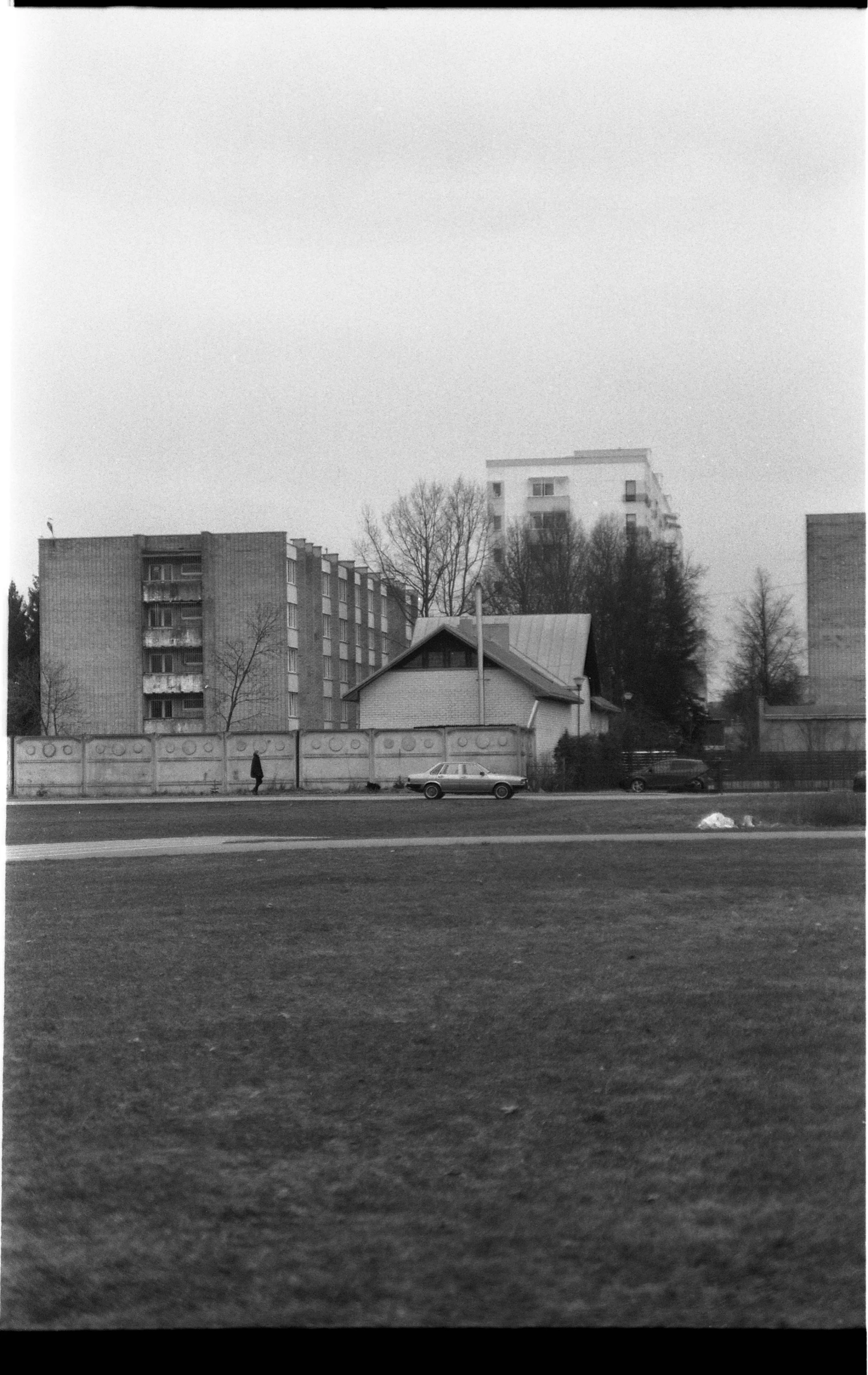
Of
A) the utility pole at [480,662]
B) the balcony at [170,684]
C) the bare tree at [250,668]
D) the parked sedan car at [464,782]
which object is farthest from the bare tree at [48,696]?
the parked sedan car at [464,782]

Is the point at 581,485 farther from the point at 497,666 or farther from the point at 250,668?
the point at 497,666

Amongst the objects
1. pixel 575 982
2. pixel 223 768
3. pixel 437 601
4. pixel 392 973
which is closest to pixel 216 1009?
pixel 392 973

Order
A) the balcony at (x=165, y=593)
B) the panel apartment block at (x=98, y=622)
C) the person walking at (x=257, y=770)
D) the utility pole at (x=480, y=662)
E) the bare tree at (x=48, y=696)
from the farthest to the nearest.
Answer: the balcony at (x=165, y=593) → the panel apartment block at (x=98, y=622) → the bare tree at (x=48, y=696) → the utility pole at (x=480, y=662) → the person walking at (x=257, y=770)

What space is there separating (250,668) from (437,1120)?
72421mm

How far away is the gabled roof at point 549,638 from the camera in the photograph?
2434 inches

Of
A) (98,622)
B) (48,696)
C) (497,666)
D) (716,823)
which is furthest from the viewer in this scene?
(98,622)

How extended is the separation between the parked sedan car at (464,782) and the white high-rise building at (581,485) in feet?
176

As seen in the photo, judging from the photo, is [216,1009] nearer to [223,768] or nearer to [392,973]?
[392,973]

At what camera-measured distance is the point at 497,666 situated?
56312 millimetres

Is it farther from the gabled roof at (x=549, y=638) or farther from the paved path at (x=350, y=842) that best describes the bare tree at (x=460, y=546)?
the paved path at (x=350, y=842)

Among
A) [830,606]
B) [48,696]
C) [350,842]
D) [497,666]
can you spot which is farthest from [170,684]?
[350,842]

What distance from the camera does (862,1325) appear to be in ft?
12.2

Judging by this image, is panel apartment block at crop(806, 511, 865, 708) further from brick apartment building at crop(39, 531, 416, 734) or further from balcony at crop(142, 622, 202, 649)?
balcony at crop(142, 622, 202, 649)

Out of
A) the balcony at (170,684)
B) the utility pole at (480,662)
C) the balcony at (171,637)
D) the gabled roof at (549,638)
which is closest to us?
the utility pole at (480,662)
